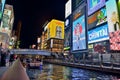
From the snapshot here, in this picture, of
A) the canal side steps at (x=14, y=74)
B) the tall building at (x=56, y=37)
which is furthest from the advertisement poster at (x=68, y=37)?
the canal side steps at (x=14, y=74)

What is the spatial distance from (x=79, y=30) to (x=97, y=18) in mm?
14857

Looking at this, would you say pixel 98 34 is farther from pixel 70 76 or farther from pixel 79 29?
pixel 70 76

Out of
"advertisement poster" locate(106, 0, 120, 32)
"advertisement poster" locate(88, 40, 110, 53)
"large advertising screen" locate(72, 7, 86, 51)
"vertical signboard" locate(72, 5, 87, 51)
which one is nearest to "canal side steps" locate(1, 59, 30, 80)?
"advertisement poster" locate(106, 0, 120, 32)

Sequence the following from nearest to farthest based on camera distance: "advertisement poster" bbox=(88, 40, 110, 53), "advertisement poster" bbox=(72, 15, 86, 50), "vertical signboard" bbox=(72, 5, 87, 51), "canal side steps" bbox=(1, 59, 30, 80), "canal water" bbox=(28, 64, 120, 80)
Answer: "canal side steps" bbox=(1, 59, 30, 80) < "canal water" bbox=(28, 64, 120, 80) < "advertisement poster" bbox=(88, 40, 110, 53) < "advertisement poster" bbox=(72, 15, 86, 50) < "vertical signboard" bbox=(72, 5, 87, 51)

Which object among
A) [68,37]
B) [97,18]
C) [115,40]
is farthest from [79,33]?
[115,40]

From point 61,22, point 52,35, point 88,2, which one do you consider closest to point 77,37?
point 88,2

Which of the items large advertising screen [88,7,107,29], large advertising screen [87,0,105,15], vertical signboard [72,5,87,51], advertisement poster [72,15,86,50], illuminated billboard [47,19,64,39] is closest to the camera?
large advertising screen [88,7,107,29]

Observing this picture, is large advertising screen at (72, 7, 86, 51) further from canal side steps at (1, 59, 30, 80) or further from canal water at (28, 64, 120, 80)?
canal side steps at (1, 59, 30, 80)

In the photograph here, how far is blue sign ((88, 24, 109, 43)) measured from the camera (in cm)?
4824

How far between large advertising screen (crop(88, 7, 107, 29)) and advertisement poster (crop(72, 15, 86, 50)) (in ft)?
18.1

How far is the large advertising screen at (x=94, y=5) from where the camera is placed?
172 feet

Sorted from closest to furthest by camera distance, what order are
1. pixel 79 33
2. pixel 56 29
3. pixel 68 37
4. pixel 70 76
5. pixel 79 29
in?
pixel 70 76 → pixel 79 33 → pixel 79 29 → pixel 68 37 → pixel 56 29

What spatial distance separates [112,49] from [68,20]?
151 ft

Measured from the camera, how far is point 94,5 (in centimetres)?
5650
